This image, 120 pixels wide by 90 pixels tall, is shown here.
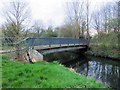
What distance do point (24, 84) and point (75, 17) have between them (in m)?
35.5

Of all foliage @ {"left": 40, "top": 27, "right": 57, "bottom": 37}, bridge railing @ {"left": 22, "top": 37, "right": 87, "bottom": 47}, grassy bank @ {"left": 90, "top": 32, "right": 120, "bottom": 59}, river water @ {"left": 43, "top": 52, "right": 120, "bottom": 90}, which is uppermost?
foliage @ {"left": 40, "top": 27, "right": 57, "bottom": 37}

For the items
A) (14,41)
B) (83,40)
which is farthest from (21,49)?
(83,40)

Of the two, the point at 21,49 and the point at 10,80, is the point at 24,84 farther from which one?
the point at 21,49

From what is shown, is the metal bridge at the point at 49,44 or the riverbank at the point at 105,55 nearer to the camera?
the metal bridge at the point at 49,44

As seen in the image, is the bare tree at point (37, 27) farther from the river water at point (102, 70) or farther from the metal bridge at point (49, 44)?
the river water at point (102, 70)

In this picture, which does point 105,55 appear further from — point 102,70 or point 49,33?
point 49,33

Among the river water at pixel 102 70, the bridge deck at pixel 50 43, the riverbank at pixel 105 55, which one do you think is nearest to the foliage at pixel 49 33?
the bridge deck at pixel 50 43

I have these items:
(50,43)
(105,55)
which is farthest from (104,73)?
(105,55)

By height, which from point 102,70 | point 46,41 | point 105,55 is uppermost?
point 46,41

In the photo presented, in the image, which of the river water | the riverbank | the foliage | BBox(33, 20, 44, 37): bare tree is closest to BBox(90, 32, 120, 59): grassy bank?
the riverbank

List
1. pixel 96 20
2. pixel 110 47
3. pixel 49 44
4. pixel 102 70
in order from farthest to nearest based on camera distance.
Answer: pixel 96 20 < pixel 110 47 < pixel 49 44 < pixel 102 70

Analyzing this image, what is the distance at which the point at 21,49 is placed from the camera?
13.6 m

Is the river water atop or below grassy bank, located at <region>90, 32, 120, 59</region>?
below

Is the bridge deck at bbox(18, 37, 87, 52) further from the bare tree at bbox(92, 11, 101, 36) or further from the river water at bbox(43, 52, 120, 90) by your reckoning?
the bare tree at bbox(92, 11, 101, 36)
